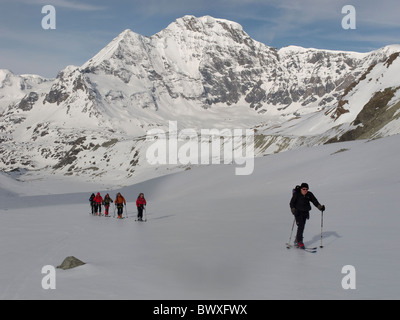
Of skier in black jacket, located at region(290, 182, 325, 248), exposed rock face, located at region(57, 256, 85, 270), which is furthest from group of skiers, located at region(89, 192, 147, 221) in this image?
skier in black jacket, located at region(290, 182, 325, 248)

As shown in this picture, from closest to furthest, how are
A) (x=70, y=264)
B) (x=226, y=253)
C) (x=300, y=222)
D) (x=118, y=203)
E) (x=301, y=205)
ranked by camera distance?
(x=70, y=264) → (x=226, y=253) → (x=300, y=222) → (x=301, y=205) → (x=118, y=203)

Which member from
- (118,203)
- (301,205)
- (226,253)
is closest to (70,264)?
(226,253)

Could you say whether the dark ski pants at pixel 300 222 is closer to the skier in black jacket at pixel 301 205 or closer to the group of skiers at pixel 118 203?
the skier in black jacket at pixel 301 205

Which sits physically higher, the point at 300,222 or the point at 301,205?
the point at 301,205

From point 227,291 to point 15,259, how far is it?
24.1ft

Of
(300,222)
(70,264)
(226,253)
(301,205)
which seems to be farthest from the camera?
(301,205)

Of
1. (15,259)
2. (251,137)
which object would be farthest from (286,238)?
(251,137)

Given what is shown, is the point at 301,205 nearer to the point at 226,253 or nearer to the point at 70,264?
the point at 226,253

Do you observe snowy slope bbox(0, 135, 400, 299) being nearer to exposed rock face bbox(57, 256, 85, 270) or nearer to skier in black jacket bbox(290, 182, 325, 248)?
exposed rock face bbox(57, 256, 85, 270)

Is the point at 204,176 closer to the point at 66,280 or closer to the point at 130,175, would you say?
the point at 66,280

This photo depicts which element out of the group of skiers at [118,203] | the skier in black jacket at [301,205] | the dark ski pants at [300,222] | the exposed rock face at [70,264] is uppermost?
the group of skiers at [118,203]

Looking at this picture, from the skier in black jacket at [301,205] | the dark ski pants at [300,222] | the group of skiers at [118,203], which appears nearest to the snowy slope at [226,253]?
the dark ski pants at [300,222]

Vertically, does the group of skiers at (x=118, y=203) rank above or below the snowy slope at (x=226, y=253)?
above
